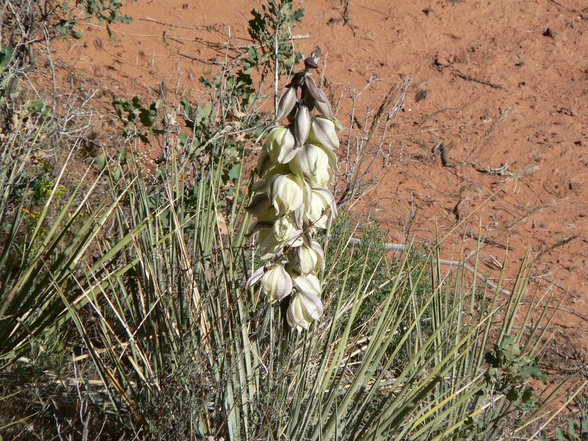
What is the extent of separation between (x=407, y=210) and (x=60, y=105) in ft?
8.31

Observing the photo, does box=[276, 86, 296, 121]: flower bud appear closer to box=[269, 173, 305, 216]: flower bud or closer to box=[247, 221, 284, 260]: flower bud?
box=[269, 173, 305, 216]: flower bud

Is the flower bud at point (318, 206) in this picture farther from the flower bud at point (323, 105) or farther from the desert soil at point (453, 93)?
the desert soil at point (453, 93)

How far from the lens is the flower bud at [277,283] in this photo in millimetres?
1685

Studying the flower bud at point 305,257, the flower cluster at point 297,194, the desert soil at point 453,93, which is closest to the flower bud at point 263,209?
the flower cluster at point 297,194

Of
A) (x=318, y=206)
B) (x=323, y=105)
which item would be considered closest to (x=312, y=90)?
(x=323, y=105)

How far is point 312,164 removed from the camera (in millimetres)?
1565

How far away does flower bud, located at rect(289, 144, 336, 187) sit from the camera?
1.57 metres

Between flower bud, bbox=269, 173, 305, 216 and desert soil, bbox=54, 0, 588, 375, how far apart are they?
2.37 metres

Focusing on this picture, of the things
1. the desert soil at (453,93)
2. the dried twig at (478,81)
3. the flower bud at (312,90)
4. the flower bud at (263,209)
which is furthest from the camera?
the dried twig at (478,81)

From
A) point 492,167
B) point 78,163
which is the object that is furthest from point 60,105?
point 492,167

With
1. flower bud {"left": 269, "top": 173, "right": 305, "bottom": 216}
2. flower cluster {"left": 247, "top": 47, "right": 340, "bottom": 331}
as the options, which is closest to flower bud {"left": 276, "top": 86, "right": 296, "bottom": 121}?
flower cluster {"left": 247, "top": 47, "right": 340, "bottom": 331}

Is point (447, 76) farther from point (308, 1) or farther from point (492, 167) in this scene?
point (308, 1)

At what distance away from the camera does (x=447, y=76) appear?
21.2 feet

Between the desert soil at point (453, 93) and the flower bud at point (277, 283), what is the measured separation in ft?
7.36
